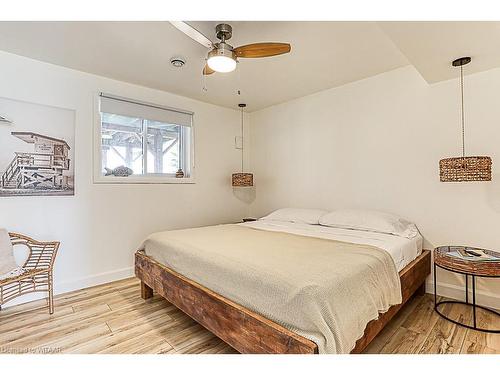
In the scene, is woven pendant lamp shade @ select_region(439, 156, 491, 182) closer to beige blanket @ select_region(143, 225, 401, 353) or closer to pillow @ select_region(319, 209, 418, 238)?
pillow @ select_region(319, 209, 418, 238)

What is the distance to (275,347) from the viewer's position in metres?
1.28

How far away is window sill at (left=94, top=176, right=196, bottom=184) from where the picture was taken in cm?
301

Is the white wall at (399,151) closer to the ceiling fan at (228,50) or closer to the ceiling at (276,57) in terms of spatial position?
the ceiling at (276,57)

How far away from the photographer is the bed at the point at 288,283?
49.8 inches

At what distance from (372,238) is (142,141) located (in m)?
2.88

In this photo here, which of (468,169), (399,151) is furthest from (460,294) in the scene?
(399,151)

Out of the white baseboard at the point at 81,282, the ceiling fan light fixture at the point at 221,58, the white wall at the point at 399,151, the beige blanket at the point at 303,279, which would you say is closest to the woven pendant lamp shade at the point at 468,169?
the white wall at the point at 399,151

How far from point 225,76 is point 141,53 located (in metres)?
0.92

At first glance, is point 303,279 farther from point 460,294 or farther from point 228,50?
point 460,294

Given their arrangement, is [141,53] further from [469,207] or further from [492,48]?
[469,207]

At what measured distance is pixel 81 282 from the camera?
9.25 ft

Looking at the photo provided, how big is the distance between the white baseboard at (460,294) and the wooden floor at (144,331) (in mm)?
181

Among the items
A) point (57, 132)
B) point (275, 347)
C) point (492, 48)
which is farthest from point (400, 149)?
point (57, 132)
